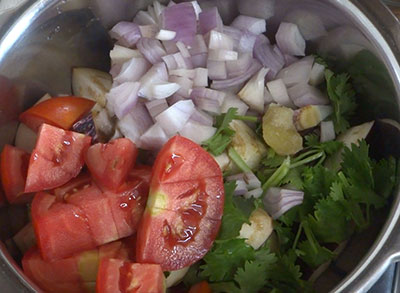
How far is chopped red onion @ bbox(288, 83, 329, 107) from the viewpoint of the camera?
132cm

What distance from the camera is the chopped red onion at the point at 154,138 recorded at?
1.23 metres

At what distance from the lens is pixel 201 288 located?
1160 millimetres

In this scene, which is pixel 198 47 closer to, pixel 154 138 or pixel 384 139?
pixel 154 138

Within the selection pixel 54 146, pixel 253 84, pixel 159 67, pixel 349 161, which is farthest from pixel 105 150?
pixel 349 161

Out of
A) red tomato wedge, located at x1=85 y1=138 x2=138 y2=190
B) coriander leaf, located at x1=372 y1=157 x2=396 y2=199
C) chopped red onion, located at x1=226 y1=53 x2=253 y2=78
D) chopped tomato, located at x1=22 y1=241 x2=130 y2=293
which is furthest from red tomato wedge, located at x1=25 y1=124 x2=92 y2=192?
coriander leaf, located at x1=372 y1=157 x2=396 y2=199

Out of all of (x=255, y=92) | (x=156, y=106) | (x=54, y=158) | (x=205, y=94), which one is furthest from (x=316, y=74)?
(x=54, y=158)

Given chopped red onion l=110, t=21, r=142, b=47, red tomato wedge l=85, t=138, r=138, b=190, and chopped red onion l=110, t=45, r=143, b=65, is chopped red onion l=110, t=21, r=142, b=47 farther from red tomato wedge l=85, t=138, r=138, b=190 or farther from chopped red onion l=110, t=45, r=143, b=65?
red tomato wedge l=85, t=138, r=138, b=190

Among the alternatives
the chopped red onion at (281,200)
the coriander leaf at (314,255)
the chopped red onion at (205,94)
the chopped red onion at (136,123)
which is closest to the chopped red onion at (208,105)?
the chopped red onion at (205,94)

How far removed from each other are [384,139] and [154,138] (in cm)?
48

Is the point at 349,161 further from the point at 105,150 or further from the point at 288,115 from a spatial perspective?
the point at 105,150

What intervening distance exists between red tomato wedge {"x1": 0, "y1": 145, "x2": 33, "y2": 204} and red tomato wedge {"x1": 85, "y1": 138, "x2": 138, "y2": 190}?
0.47 ft

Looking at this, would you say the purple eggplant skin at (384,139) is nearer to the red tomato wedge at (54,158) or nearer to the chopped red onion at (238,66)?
the chopped red onion at (238,66)

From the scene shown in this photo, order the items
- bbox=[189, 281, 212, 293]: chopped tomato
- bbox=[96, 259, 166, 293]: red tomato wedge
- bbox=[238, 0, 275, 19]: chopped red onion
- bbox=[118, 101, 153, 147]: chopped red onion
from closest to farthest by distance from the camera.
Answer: bbox=[96, 259, 166, 293]: red tomato wedge < bbox=[189, 281, 212, 293]: chopped tomato < bbox=[118, 101, 153, 147]: chopped red onion < bbox=[238, 0, 275, 19]: chopped red onion

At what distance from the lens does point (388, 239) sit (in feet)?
3.47
